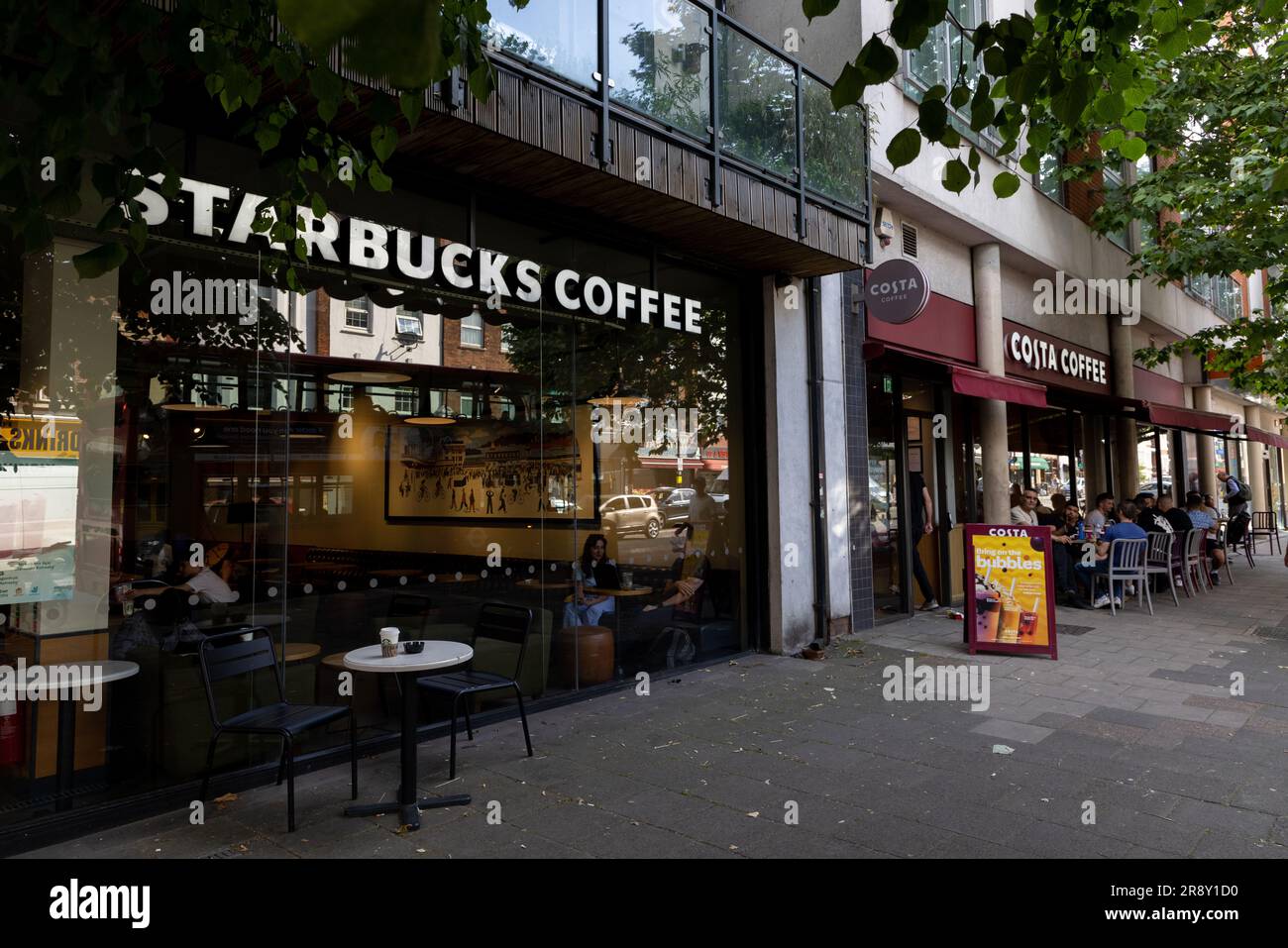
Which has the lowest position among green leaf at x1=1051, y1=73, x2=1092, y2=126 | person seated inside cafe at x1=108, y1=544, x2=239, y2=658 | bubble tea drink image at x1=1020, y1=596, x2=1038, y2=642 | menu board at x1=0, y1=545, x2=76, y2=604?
bubble tea drink image at x1=1020, y1=596, x2=1038, y2=642

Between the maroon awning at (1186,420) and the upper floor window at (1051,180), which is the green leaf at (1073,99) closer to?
the upper floor window at (1051,180)

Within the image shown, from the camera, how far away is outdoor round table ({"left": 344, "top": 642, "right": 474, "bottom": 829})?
4.11m

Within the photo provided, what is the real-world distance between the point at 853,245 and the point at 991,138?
5679 mm

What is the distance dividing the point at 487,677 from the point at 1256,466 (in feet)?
110

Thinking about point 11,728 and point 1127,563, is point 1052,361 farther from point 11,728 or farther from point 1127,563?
point 11,728

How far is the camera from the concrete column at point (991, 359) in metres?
12.2

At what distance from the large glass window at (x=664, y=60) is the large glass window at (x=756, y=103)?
227mm

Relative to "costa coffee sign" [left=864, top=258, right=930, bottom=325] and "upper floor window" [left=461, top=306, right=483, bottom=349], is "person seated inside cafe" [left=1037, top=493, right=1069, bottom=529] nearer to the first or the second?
"costa coffee sign" [left=864, top=258, right=930, bottom=325]

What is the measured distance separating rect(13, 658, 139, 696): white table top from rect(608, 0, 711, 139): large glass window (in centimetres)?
492

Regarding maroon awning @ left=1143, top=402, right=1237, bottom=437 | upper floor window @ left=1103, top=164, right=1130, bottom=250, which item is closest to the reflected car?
maroon awning @ left=1143, top=402, right=1237, bottom=437

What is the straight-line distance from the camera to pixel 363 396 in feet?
25.7
